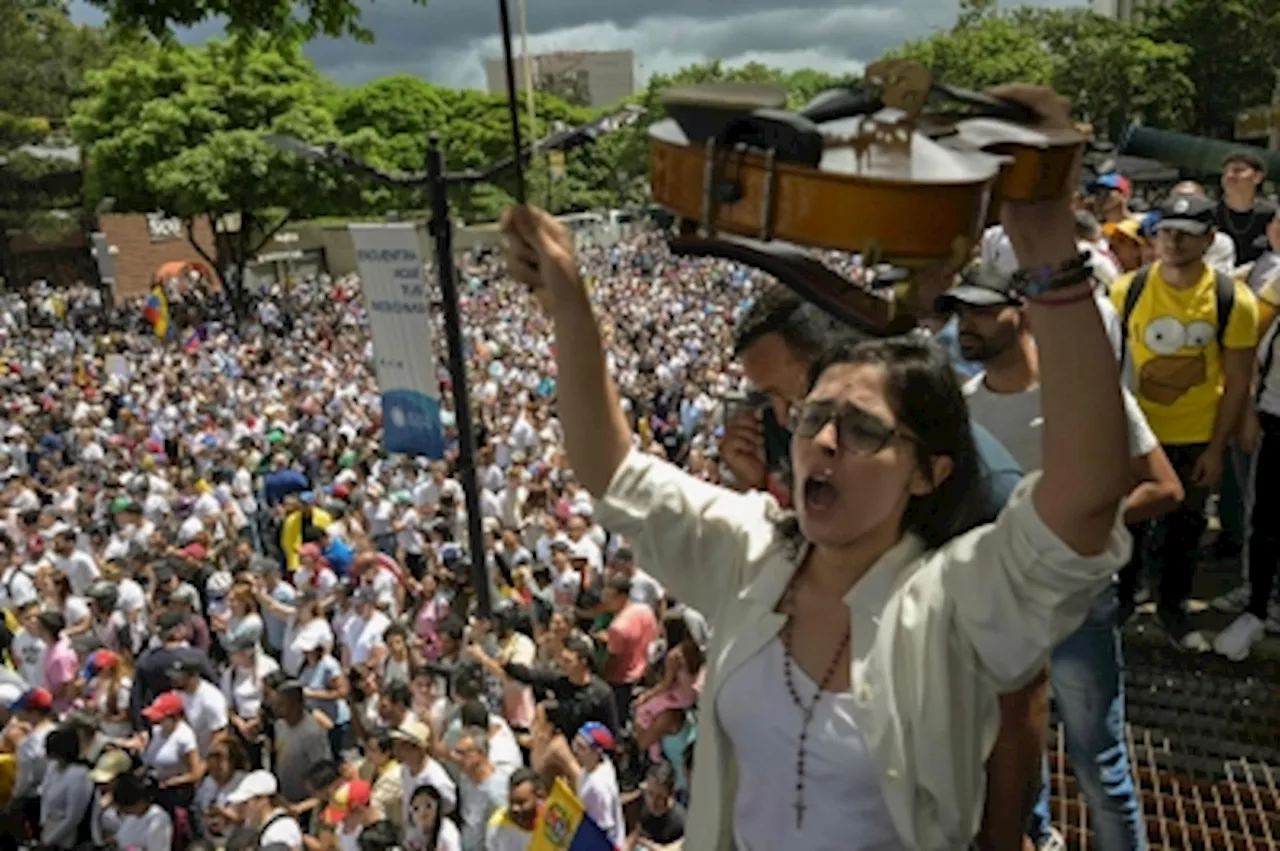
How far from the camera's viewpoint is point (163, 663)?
22.3 feet

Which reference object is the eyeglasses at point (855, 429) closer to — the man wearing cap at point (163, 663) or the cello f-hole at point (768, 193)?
the cello f-hole at point (768, 193)

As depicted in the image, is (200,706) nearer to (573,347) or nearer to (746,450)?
(746,450)

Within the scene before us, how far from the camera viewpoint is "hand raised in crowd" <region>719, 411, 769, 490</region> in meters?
2.29

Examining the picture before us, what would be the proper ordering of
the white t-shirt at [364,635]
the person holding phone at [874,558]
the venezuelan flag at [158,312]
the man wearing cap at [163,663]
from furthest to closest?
the venezuelan flag at [158,312] < the white t-shirt at [364,635] < the man wearing cap at [163,663] < the person holding phone at [874,558]

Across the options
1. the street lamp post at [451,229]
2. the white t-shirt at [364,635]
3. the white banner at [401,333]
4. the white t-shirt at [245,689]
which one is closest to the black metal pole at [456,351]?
the street lamp post at [451,229]

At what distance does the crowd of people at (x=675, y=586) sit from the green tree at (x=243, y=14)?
Result: 6.92 ft

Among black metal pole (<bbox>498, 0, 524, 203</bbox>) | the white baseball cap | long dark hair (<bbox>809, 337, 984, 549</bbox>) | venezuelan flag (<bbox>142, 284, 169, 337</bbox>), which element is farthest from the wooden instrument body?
venezuelan flag (<bbox>142, 284, 169, 337</bbox>)

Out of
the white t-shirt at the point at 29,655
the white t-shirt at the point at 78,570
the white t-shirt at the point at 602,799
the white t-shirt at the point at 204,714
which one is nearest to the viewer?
the white t-shirt at the point at 602,799

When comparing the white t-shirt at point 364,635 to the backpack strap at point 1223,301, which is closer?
the backpack strap at point 1223,301

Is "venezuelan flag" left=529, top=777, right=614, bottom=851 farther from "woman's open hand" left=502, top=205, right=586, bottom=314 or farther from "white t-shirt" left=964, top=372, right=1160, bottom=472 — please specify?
"woman's open hand" left=502, top=205, right=586, bottom=314

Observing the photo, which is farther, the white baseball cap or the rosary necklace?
the white baseball cap

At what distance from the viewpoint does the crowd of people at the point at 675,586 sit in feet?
4.72

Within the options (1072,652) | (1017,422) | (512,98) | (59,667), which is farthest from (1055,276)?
(59,667)

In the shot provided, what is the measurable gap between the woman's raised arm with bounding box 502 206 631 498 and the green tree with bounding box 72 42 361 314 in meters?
30.1
